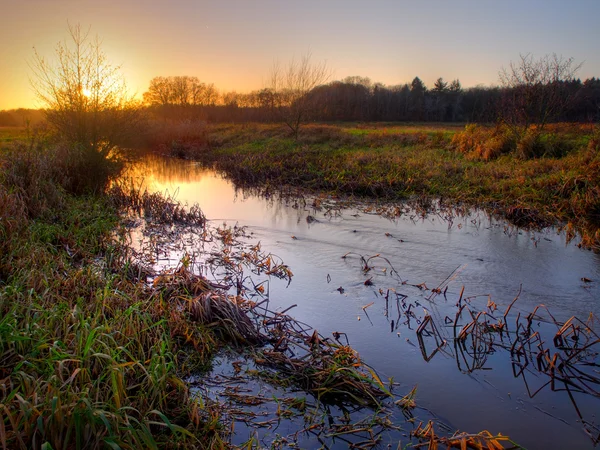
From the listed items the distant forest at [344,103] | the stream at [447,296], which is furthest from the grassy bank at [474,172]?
the distant forest at [344,103]

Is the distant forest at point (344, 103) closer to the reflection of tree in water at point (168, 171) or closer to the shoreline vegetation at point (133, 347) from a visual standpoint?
the reflection of tree in water at point (168, 171)

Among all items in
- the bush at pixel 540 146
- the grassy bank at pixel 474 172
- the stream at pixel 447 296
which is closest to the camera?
the stream at pixel 447 296

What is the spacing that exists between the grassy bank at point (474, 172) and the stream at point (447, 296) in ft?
3.45

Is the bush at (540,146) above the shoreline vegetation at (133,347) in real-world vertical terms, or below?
above

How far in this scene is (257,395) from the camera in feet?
10.2

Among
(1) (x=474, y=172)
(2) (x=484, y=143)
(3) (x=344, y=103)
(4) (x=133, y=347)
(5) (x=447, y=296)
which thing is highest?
(3) (x=344, y=103)

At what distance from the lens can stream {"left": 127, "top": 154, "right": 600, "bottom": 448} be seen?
3.07 m

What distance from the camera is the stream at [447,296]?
307 cm

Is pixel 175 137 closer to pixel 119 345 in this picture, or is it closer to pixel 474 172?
pixel 474 172

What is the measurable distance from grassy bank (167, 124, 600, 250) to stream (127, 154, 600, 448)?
3.45 feet

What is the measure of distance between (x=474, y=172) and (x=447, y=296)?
8455mm

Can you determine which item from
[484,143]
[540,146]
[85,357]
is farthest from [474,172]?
[85,357]

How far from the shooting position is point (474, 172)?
12.3m

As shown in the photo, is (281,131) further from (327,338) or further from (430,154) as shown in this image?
(327,338)
